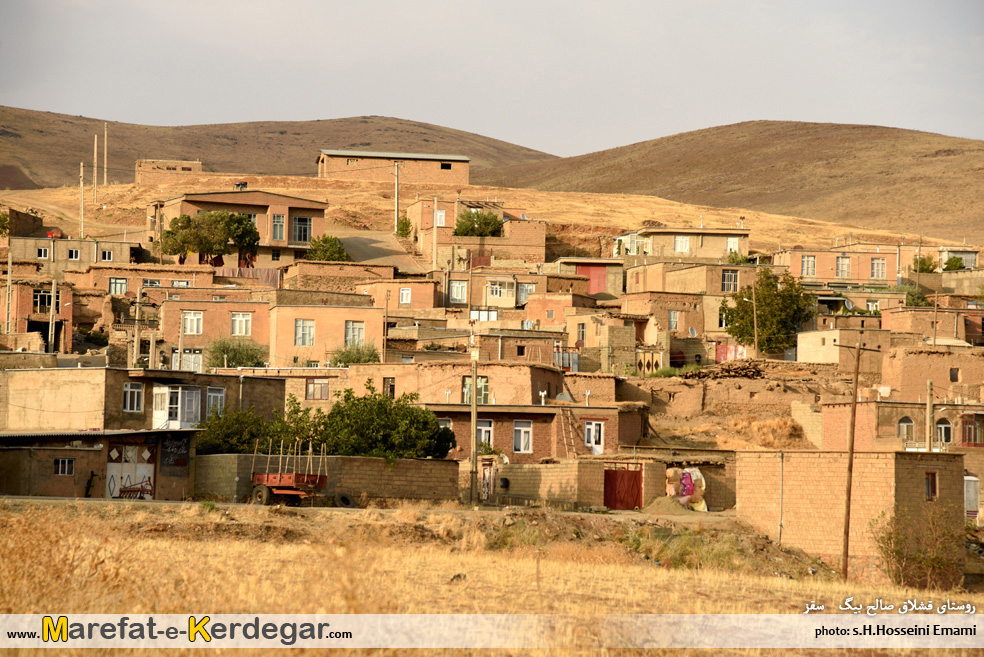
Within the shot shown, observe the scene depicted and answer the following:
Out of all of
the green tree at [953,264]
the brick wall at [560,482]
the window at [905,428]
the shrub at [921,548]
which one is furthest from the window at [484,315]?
the green tree at [953,264]

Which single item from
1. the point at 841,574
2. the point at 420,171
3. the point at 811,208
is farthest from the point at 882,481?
the point at 811,208

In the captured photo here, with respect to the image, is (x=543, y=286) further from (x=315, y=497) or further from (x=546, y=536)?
Result: (x=546, y=536)

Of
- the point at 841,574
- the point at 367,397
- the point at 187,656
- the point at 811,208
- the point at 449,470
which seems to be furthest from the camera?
the point at 811,208

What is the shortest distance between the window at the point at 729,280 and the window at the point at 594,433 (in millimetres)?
19480

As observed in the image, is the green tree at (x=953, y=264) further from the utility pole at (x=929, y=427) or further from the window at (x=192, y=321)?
the window at (x=192, y=321)

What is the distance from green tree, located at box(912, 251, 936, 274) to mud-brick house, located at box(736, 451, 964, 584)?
43954 mm

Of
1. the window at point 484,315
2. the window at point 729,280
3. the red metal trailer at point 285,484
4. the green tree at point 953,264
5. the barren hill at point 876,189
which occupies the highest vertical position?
the barren hill at point 876,189

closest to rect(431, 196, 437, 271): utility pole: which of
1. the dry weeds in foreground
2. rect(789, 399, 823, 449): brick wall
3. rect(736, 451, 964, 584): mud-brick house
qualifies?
rect(789, 399, 823, 449): brick wall

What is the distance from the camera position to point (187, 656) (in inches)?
501

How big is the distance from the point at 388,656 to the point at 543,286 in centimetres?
4985

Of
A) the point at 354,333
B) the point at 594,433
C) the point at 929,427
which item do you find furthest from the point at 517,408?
the point at 929,427

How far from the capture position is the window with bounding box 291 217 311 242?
237ft

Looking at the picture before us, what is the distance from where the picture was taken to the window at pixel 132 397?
125 ft

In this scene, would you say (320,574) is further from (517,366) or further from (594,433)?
(517,366)
